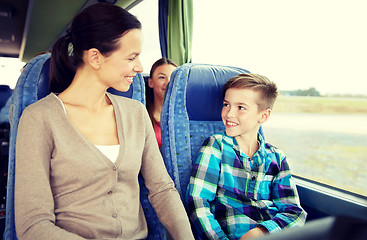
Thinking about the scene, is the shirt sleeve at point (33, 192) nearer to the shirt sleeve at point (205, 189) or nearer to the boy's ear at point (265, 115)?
the shirt sleeve at point (205, 189)

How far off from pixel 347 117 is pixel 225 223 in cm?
91

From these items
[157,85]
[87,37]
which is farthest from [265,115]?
[157,85]

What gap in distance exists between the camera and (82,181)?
3.23 feet

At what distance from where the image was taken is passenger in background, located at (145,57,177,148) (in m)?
2.46

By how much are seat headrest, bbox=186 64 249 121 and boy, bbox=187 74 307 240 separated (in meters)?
0.07

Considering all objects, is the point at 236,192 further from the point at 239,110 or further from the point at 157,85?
the point at 157,85

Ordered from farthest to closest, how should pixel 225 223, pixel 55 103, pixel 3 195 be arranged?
pixel 3 195
pixel 225 223
pixel 55 103

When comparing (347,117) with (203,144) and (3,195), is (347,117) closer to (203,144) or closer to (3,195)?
(203,144)

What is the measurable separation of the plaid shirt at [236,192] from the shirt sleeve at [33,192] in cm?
60

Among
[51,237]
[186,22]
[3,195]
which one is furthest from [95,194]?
[186,22]

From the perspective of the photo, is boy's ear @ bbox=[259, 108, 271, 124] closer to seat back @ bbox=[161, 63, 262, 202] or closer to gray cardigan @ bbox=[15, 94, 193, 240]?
seat back @ bbox=[161, 63, 262, 202]

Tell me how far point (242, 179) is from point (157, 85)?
1375 millimetres

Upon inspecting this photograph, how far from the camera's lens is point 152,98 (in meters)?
2.60

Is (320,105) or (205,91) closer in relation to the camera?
(205,91)
